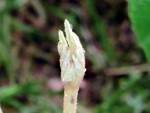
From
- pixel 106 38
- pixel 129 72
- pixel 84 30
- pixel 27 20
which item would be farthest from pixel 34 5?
pixel 129 72

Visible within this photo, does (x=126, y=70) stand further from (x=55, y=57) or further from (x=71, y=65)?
(x=71, y=65)

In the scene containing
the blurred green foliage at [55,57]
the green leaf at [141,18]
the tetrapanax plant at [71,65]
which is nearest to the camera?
the tetrapanax plant at [71,65]

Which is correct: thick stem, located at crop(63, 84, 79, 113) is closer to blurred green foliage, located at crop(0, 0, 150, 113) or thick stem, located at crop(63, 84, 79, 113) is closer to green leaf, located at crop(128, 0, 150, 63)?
green leaf, located at crop(128, 0, 150, 63)

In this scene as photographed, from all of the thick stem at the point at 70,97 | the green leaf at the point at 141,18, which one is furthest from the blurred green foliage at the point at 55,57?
the thick stem at the point at 70,97

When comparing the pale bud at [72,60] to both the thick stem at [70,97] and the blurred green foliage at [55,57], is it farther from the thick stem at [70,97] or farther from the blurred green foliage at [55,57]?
the blurred green foliage at [55,57]

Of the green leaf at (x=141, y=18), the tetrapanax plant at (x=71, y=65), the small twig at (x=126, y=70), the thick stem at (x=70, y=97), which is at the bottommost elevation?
the thick stem at (x=70, y=97)

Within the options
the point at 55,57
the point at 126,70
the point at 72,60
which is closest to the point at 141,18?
the point at 72,60

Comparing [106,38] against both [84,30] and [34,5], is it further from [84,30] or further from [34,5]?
[34,5]
